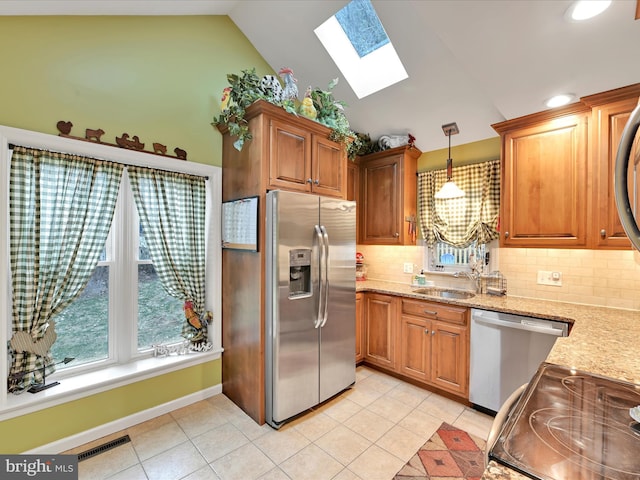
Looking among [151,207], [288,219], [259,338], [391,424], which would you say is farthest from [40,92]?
[391,424]

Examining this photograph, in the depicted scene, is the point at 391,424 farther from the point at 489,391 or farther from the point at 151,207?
the point at 151,207

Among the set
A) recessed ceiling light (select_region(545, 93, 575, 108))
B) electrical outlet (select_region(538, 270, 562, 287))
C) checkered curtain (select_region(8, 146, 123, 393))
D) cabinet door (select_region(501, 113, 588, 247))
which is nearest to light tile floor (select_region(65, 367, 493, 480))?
checkered curtain (select_region(8, 146, 123, 393))

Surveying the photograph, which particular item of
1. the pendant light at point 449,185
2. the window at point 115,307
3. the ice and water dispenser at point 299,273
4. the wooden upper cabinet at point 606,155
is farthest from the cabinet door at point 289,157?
the wooden upper cabinet at point 606,155

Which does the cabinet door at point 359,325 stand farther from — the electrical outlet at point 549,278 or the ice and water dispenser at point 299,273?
the electrical outlet at point 549,278

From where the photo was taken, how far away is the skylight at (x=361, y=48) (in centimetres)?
283

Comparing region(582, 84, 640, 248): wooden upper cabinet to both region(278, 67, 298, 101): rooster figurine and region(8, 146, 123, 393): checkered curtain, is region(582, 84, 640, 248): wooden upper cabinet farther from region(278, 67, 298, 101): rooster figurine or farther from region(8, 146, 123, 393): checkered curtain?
region(8, 146, 123, 393): checkered curtain

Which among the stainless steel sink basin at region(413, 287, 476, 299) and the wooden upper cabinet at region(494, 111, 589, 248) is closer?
the wooden upper cabinet at region(494, 111, 589, 248)

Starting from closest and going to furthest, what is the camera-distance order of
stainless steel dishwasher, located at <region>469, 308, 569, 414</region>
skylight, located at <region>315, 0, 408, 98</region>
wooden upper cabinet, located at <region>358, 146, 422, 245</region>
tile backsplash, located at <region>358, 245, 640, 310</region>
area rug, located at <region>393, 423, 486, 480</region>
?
area rug, located at <region>393, 423, 486, 480</region> → stainless steel dishwasher, located at <region>469, 308, 569, 414</region> → tile backsplash, located at <region>358, 245, 640, 310</region> → skylight, located at <region>315, 0, 408, 98</region> → wooden upper cabinet, located at <region>358, 146, 422, 245</region>

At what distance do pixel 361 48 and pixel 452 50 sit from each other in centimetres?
113

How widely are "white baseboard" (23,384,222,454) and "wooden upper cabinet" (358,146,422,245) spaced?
237 cm

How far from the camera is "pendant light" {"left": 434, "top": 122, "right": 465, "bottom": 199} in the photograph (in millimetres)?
2918

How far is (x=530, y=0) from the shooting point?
1.75 meters

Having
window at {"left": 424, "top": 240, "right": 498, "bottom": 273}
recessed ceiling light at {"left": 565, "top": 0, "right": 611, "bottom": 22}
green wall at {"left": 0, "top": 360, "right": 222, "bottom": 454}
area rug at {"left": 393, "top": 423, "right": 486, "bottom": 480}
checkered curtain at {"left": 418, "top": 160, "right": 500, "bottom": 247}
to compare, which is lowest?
area rug at {"left": 393, "top": 423, "right": 486, "bottom": 480}

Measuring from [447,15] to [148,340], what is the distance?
3.34 m
